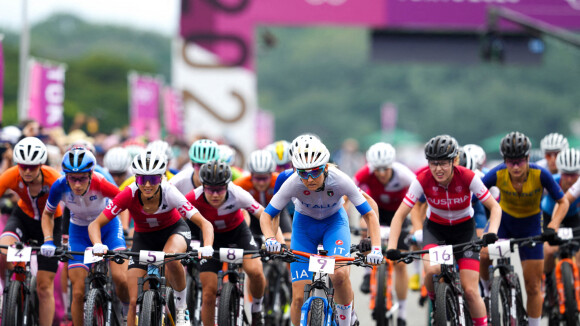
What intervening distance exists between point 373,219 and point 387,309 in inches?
114

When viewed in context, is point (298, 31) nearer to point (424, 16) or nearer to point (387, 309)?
point (424, 16)

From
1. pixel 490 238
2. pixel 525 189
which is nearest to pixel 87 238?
pixel 490 238

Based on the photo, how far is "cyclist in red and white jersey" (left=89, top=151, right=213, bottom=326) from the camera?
9.23 m

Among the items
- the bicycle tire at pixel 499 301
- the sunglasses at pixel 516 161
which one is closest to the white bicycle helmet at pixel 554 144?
the sunglasses at pixel 516 161

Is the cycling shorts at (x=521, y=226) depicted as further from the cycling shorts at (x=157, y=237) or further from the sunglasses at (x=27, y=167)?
the sunglasses at (x=27, y=167)

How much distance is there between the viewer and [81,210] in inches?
400

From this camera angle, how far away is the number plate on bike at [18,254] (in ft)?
30.2

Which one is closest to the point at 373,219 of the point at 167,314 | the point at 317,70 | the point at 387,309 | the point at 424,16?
the point at 167,314

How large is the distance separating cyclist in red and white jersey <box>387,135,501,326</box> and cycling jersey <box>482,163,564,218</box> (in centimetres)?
75

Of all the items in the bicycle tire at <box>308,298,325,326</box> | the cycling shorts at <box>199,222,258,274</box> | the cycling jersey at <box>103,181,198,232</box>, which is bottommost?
the bicycle tire at <box>308,298,325,326</box>

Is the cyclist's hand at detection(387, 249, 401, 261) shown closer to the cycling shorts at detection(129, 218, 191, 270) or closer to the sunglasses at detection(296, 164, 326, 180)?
the sunglasses at detection(296, 164, 326, 180)

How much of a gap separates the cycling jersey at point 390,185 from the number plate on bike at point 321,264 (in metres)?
4.32

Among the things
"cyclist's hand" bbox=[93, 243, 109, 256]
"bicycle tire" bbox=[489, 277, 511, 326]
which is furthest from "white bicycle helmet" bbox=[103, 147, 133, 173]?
"bicycle tire" bbox=[489, 277, 511, 326]

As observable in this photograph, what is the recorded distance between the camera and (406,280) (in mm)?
12539
